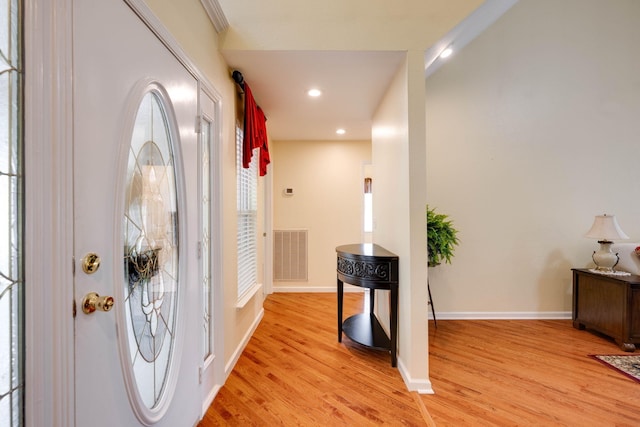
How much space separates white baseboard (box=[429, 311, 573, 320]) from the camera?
297 cm

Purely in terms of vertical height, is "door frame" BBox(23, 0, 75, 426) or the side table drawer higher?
"door frame" BBox(23, 0, 75, 426)

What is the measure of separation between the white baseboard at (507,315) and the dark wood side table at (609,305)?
0.76ft

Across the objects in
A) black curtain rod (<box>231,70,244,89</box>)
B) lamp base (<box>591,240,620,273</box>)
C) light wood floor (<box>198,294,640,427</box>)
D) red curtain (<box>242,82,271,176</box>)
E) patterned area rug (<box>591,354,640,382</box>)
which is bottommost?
light wood floor (<box>198,294,640,427</box>)

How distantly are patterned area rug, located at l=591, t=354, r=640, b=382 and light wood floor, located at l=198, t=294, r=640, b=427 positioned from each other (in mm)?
68

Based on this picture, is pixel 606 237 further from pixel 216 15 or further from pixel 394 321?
pixel 216 15

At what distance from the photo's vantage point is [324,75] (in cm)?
211

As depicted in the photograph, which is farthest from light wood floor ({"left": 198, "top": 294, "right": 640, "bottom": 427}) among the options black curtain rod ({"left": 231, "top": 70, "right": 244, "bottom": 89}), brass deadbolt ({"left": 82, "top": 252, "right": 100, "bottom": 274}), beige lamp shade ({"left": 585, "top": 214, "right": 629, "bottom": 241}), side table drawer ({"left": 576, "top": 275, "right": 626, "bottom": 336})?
black curtain rod ({"left": 231, "top": 70, "right": 244, "bottom": 89})

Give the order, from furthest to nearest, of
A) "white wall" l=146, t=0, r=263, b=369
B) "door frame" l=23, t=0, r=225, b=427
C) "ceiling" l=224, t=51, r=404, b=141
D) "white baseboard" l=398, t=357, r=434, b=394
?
"ceiling" l=224, t=51, r=404, b=141
"white baseboard" l=398, t=357, r=434, b=394
"white wall" l=146, t=0, r=263, b=369
"door frame" l=23, t=0, r=225, b=427

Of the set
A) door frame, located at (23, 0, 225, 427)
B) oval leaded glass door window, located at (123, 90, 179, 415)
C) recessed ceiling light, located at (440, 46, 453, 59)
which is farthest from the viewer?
recessed ceiling light, located at (440, 46, 453, 59)

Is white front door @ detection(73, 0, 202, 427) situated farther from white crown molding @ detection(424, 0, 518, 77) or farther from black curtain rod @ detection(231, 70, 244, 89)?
white crown molding @ detection(424, 0, 518, 77)

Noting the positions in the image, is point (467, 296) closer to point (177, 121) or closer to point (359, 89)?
point (359, 89)

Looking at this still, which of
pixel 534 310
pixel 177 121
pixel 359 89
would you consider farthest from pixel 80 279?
pixel 534 310

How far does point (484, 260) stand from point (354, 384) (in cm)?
209

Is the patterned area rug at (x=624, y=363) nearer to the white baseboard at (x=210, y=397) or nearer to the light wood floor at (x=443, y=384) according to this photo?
the light wood floor at (x=443, y=384)
